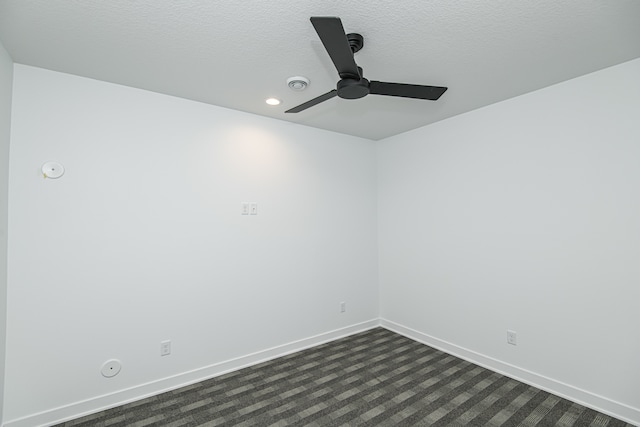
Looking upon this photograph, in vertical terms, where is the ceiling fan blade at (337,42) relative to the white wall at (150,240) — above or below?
above

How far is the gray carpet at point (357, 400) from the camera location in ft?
6.97

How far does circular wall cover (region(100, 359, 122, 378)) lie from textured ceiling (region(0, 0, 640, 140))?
2.13 meters

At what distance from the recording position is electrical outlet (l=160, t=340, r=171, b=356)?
8.25 ft

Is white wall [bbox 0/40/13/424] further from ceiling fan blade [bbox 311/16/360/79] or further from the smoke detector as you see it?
ceiling fan blade [bbox 311/16/360/79]

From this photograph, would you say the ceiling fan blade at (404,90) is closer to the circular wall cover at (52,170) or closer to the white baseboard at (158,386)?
the circular wall cover at (52,170)

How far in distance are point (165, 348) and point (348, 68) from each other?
2542 mm

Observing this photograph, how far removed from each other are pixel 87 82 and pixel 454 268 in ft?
11.8

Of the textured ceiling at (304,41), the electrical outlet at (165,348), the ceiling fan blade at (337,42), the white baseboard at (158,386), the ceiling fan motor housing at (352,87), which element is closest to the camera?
the ceiling fan blade at (337,42)

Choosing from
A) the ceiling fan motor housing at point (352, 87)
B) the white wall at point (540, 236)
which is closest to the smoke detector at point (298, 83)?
the ceiling fan motor housing at point (352, 87)

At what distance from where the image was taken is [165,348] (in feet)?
8.30

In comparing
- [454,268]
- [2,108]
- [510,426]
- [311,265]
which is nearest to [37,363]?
[2,108]

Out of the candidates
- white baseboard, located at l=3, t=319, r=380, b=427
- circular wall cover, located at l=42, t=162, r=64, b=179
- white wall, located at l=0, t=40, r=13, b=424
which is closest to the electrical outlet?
white baseboard, located at l=3, t=319, r=380, b=427

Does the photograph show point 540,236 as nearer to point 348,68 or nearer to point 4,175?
point 348,68

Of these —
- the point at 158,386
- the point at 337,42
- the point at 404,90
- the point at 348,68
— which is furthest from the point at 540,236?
the point at 158,386
